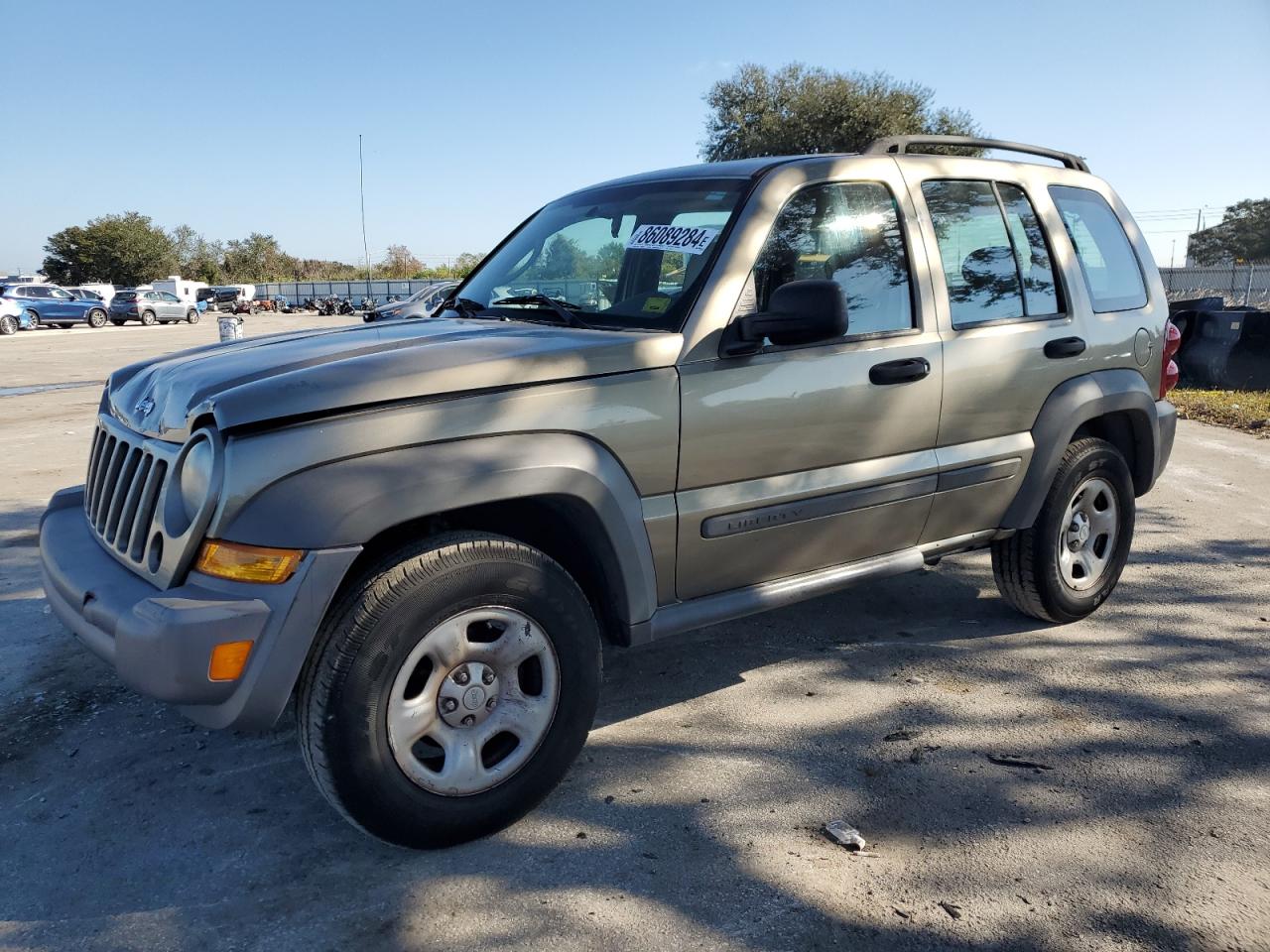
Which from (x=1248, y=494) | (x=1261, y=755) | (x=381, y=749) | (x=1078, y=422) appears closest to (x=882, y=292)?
(x=1078, y=422)

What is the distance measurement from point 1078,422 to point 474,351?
101 inches

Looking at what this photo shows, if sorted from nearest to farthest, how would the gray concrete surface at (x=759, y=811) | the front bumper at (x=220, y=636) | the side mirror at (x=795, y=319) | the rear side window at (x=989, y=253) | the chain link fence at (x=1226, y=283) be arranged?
the front bumper at (x=220, y=636) → the gray concrete surface at (x=759, y=811) → the side mirror at (x=795, y=319) → the rear side window at (x=989, y=253) → the chain link fence at (x=1226, y=283)

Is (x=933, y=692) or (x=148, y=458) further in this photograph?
(x=933, y=692)

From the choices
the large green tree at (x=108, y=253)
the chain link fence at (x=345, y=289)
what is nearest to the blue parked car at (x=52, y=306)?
the chain link fence at (x=345, y=289)

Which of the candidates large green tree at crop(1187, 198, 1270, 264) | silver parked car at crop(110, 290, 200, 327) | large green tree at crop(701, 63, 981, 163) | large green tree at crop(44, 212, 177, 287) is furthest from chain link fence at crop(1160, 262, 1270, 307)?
large green tree at crop(44, 212, 177, 287)

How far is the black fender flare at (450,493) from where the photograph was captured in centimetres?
233

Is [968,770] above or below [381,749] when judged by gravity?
below

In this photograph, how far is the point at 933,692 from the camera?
3.66 metres

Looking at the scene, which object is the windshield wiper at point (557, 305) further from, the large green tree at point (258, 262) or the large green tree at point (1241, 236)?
the large green tree at point (258, 262)

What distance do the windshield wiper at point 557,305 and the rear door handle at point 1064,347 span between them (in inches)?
74.5

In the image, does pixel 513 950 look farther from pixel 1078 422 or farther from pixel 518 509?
pixel 1078 422

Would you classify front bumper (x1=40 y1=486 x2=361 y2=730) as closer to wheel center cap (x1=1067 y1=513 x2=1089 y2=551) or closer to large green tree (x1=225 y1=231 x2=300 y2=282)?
wheel center cap (x1=1067 y1=513 x2=1089 y2=551)

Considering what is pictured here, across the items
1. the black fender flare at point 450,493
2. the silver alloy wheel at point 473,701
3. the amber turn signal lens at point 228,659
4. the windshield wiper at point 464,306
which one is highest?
the windshield wiper at point 464,306

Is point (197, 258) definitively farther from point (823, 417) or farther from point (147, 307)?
point (823, 417)
